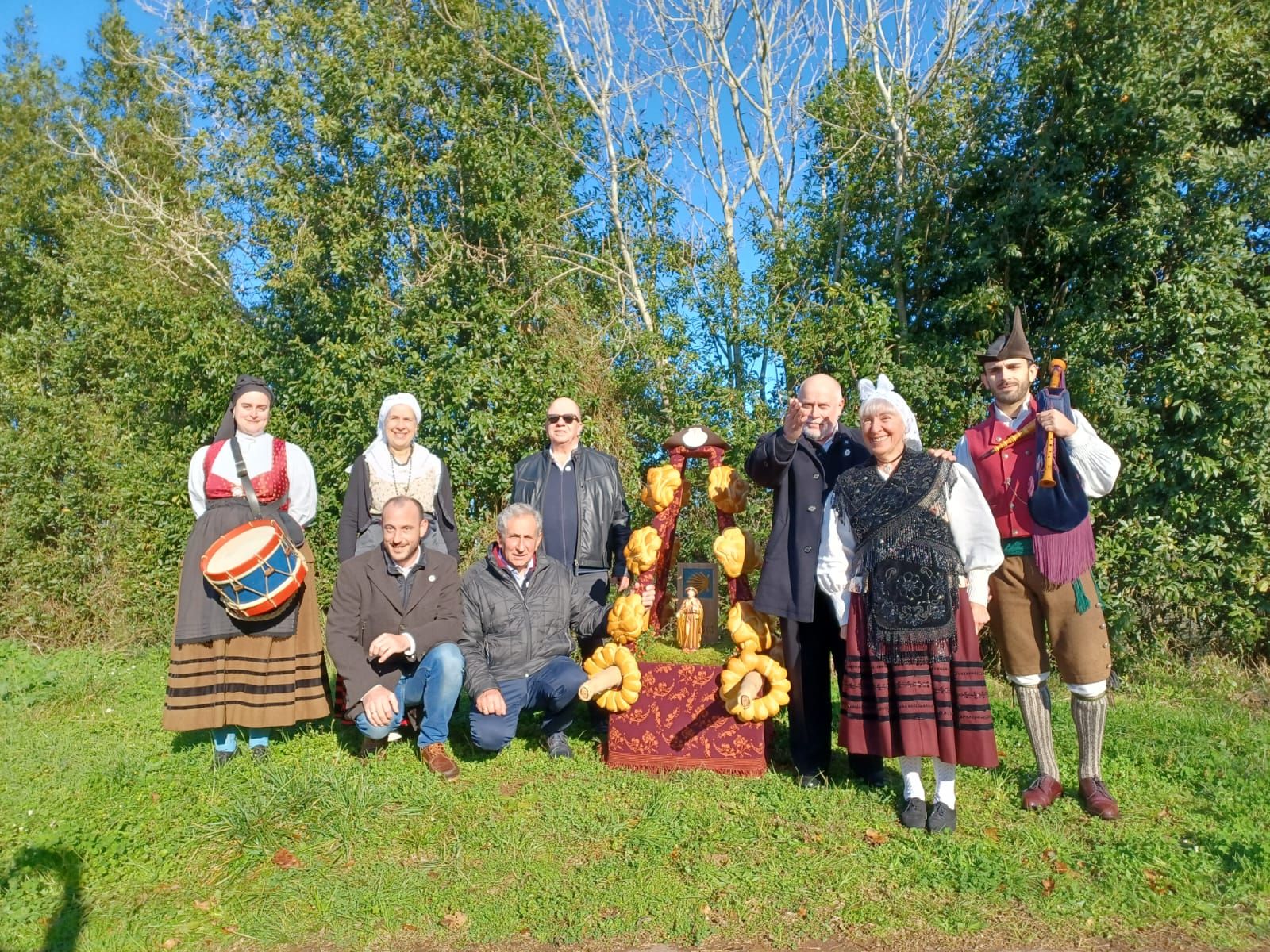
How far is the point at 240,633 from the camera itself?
397 centimetres

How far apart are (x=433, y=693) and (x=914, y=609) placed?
222cm

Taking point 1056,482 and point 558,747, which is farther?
point 558,747

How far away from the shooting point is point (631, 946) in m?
2.64

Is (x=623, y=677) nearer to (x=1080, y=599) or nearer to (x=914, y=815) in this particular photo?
(x=914, y=815)

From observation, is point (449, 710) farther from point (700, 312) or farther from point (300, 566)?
point (700, 312)

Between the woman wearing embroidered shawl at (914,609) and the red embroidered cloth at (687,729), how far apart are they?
0.63m

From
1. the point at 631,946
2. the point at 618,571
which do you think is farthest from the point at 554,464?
the point at 631,946

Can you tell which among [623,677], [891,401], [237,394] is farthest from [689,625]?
[237,394]

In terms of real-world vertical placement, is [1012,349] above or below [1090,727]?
above

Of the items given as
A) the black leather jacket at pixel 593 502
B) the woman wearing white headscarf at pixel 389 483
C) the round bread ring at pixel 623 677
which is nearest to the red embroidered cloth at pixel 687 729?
the round bread ring at pixel 623 677

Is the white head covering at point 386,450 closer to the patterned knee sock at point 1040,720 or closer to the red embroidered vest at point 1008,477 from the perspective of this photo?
the red embroidered vest at point 1008,477

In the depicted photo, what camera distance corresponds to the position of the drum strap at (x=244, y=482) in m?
4.04

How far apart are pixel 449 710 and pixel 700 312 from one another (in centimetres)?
425

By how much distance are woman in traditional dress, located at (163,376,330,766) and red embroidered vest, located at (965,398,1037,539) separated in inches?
123
